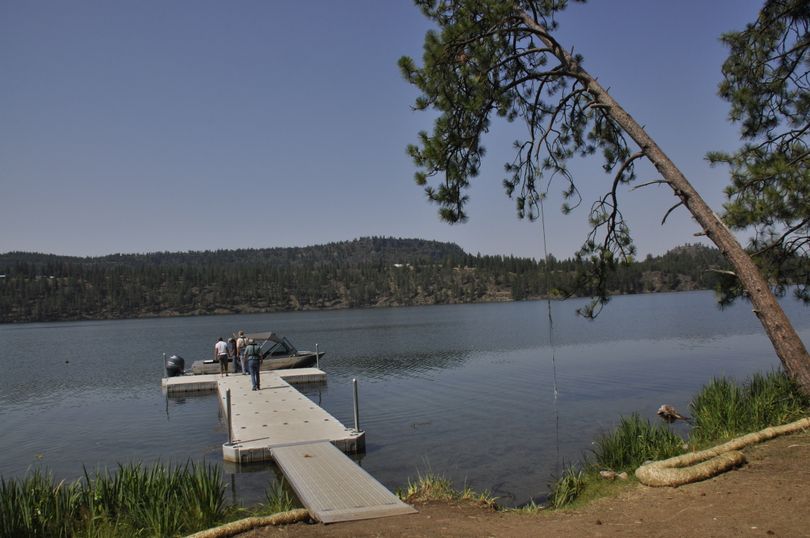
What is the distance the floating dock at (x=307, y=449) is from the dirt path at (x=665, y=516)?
48cm

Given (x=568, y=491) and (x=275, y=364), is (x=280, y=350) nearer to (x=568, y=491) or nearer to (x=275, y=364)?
(x=275, y=364)

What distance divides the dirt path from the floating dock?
0.48m

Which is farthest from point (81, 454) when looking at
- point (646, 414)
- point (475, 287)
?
point (475, 287)

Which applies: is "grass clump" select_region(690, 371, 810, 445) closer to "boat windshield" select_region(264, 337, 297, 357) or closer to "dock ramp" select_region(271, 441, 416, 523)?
"dock ramp" select_region(271, 441, 416, 523)

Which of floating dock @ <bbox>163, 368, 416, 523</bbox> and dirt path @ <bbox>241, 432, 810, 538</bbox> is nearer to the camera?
dirt path @ <bbox>241, 432, 810, 538</bbox>

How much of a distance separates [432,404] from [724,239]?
40.3 feet

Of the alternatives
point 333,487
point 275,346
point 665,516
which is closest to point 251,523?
point 333,487

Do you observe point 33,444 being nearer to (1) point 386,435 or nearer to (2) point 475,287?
(1) point 386,435

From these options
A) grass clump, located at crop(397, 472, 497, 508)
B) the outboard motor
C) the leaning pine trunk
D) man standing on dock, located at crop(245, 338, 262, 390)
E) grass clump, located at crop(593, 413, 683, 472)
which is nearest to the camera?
grass clump, located at crop(397, 472, 497, 508)

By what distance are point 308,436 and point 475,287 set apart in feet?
515

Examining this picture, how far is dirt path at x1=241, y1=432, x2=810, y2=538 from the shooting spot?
5.73 meters

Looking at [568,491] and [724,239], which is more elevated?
[724,239]

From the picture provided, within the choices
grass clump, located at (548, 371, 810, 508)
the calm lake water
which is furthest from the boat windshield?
grass clump, located at (548, 371, 810, 508)

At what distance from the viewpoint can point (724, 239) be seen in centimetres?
957
